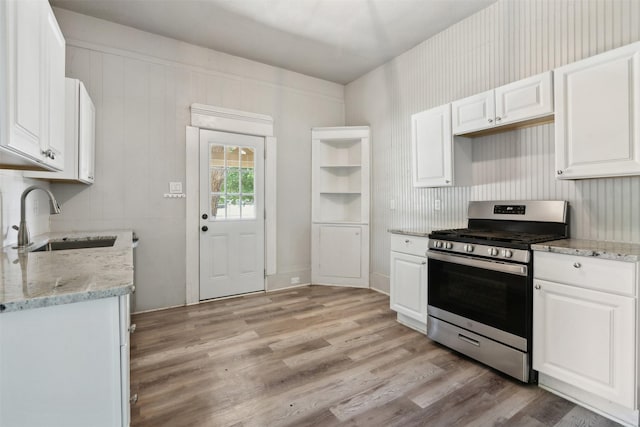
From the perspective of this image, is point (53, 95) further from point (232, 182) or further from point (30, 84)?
point (232, 182)

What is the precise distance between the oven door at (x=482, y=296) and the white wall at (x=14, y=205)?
9.79 ft

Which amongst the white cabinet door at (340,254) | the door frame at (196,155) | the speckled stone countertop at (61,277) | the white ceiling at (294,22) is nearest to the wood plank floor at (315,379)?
the door frame at (196,155)

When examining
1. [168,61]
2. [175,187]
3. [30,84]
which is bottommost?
[175,187]

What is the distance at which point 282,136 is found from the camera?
13.8ft

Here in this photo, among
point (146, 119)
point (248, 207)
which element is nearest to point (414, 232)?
point (248, 207)

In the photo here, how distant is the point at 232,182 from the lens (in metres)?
3.83

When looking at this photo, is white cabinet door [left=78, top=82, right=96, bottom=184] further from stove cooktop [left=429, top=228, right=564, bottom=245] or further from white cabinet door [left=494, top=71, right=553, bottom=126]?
white cabinet door [left=494, top=71, right=553, bottom=126]

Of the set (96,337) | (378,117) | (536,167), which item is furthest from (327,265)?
(96,337)

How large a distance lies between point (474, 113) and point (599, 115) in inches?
33.2

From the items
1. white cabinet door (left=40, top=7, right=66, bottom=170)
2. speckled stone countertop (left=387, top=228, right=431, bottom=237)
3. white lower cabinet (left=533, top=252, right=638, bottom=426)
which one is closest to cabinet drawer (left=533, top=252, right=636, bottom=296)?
white lower cabinet (left=533, top=252, right=638, bottom=426)

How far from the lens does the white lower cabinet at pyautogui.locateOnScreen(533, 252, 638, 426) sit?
1.60m

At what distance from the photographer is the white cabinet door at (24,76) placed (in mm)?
1037

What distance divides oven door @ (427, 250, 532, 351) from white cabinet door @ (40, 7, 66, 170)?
260cm

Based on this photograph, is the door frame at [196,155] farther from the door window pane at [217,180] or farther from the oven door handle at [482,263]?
the oven door handle at [482,263]
